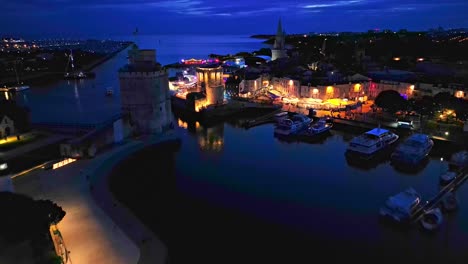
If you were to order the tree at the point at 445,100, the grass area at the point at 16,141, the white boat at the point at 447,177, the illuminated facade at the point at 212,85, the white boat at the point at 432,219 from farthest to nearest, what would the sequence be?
the illuminated facade at the point at 212,85 < the tree at the point at 445,100 < the grass area at the point at 16,141 < the white boat at the point at 447,177 < the white boat at the point at 432,219

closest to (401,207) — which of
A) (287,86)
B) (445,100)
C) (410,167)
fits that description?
(410,167)

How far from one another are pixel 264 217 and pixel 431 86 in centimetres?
2215

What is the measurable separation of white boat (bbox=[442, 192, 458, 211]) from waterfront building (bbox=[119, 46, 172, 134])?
15.2 m

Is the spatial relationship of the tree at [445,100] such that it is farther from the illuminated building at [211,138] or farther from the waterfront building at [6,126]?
the waterfront building at [6,126]

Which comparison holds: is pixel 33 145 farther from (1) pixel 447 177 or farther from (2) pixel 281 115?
(1) pixel 447 177

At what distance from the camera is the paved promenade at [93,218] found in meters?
9.42

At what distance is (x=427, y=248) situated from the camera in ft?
34.6

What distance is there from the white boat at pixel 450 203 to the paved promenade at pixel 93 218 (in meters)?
10.4

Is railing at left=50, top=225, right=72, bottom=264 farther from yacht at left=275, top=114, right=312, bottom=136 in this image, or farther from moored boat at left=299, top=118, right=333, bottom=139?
moored boat at left=299, top=118, right=333, bottom=139

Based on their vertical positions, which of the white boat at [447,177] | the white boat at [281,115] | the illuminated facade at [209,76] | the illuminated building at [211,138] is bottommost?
the white boat at [447,177]

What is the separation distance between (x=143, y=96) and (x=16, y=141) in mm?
6875

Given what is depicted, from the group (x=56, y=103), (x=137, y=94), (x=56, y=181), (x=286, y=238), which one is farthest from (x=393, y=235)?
(x=56, y=103)

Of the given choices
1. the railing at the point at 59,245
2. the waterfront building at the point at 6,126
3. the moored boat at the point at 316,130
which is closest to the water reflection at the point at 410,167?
the moored boat at the point at 316,130

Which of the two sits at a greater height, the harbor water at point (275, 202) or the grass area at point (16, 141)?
the grass area at point (16, 141)
